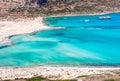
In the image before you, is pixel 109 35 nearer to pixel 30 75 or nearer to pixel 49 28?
pixel 49 28

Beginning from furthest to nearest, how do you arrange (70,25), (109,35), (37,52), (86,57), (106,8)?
(106,8)
(70,25)
(109,35)
(37,52)
(86,57)

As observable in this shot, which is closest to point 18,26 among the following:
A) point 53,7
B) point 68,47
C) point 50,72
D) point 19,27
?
point 19,27

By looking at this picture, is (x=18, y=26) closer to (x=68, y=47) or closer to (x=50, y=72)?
(x=68, y=47)

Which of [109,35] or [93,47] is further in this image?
[109,35]

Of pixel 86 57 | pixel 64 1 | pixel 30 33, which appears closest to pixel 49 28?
pixel 30 33

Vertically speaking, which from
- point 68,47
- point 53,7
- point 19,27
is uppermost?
point 68,47

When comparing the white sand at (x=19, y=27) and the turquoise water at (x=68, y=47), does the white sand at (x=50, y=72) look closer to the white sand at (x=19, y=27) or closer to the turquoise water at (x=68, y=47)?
the turquoise water at (x=68, y=47)

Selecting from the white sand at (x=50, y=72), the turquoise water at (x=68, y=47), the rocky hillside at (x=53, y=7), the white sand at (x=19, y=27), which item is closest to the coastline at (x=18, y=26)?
the white sand at (x=19, y=27)
